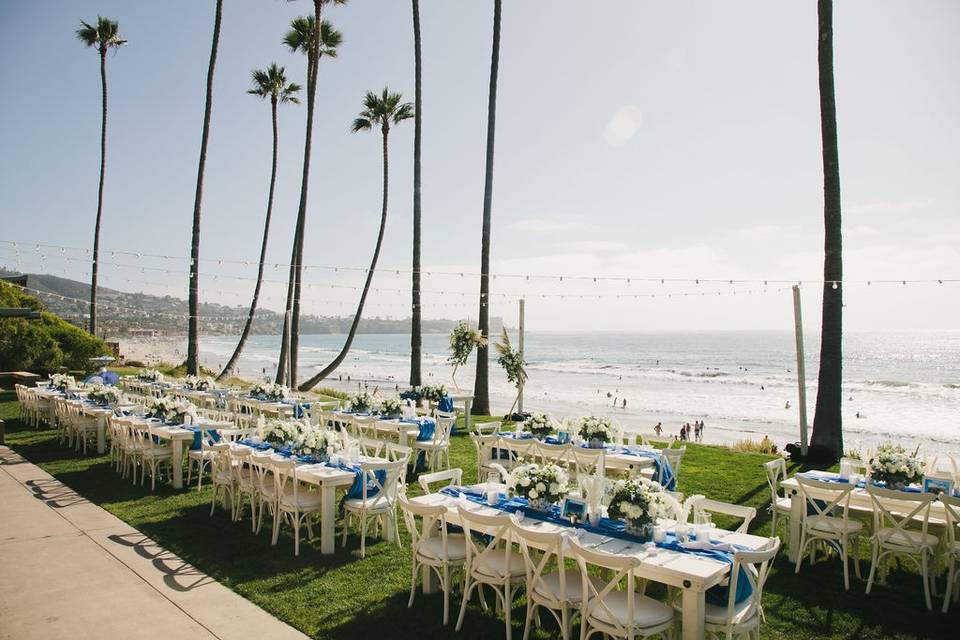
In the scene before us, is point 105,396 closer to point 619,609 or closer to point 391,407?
point 391,407

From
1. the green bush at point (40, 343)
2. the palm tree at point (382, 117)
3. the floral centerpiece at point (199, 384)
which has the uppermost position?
the palm tree at point (382, 117)

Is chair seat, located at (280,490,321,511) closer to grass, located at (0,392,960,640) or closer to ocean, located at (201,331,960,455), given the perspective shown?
grass, located at (0,392,960,640)

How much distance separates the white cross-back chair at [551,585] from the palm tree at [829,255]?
8.64m

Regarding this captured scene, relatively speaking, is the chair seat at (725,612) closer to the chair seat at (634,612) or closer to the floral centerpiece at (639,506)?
the chair seat at (634,612)

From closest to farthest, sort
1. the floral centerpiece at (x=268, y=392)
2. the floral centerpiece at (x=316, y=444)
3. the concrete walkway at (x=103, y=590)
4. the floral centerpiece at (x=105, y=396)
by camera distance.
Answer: the concrete walkway at (x=103, y=590)
the floral centerpiece at (x=316, y=444)
the floral centerpiece at (x=105, y=396)
the floral centerpiece at (x=268, y=392)

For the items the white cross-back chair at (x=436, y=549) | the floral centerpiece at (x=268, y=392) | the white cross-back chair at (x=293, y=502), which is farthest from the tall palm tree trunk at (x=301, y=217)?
the white cross-back chair at (x=436, y=549)

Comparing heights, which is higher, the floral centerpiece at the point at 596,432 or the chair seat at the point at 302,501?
the floral centerpiece at the point at 596,432

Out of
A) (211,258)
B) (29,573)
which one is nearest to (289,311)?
(211,258)

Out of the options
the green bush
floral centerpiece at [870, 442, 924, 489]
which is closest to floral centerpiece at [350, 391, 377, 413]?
floral centerpiece at [870, 442, 924, 489]

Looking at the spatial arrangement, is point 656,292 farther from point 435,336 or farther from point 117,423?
point 435,336

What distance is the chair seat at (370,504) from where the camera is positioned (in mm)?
6523

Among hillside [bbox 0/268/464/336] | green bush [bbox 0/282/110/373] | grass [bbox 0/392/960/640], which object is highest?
hillside [bbox 0/268/464/336]

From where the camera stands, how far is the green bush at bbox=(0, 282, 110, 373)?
2152 cm

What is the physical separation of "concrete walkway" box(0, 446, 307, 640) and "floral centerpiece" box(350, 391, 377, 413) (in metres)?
4.93
